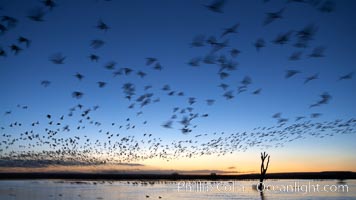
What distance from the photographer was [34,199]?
34.4 m

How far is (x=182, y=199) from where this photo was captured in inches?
1373

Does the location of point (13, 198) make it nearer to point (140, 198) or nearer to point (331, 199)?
point (140, 198)

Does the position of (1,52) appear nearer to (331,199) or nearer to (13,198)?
(13,198)

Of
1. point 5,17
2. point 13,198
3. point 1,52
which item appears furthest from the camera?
point 13,198

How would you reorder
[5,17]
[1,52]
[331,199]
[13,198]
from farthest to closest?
[13,198]
[331,199]
[1,52]
[5,17]

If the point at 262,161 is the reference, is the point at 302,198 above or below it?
below

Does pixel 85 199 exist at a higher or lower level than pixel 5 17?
lower

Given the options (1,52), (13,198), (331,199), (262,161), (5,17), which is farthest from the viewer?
(262,161)

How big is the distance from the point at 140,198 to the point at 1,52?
26.7 m

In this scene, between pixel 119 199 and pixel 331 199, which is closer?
pixel 331 199

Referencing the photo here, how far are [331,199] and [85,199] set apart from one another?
21507 millimetres

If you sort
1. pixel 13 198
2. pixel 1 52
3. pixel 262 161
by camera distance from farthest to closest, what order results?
pixel 262 161 < pixel 13 198 < pixel 1 52

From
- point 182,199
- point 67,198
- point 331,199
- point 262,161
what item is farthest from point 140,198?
point 262,161

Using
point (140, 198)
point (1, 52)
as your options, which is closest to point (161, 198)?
point (140, 198)
